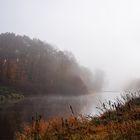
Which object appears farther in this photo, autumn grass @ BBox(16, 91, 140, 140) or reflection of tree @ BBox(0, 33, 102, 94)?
reflection of tree @ BBox(0, 33, 102, 94)

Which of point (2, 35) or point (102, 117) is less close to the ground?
point (2, 35)

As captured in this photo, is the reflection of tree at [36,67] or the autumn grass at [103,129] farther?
the reflection of tree at [36,67]

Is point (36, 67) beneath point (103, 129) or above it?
above

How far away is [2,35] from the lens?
5197 inches

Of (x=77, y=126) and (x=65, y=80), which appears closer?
(x=77, y=126)

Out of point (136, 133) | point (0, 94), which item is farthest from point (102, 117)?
point (0, 94)

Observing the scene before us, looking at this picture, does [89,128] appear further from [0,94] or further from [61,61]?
[61,61]

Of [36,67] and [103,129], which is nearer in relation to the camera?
[103,129]

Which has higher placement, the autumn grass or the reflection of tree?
the reflection of tree

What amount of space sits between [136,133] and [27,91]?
99.7 metres

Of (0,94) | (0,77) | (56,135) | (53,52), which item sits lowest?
(56,135)

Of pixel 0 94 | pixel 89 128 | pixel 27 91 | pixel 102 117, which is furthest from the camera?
pixel 27 91

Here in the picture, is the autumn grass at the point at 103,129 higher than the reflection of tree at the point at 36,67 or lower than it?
lower

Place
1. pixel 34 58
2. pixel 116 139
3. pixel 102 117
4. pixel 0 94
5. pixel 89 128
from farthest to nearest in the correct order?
pixel 34 58, pixel 0 94, pixel 102 117, pixel 89 128, pixel 116 139
